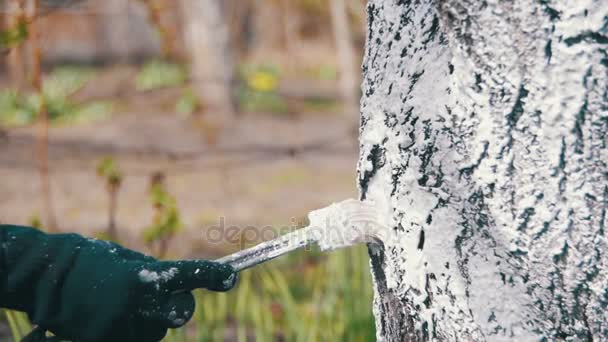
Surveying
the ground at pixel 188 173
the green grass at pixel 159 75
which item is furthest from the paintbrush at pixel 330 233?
the green grass at pixel 159 75

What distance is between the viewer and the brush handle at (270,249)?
2.80ft

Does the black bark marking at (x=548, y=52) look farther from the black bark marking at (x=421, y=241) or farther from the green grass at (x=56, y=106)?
the green grass at (x=56, y=106)

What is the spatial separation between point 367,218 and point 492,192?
0.58 feet

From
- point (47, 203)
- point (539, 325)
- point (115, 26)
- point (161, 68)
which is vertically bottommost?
point (539, 325)

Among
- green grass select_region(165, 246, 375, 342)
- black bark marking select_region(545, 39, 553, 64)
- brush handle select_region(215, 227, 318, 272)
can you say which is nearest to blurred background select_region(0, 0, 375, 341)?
green grass select_region(165, 246, 375, 342)

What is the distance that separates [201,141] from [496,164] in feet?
21.2

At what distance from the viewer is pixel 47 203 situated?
320cm

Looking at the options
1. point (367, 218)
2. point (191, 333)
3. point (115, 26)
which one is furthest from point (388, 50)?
point (115, 26)

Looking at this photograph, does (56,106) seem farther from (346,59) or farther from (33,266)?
(33,266)

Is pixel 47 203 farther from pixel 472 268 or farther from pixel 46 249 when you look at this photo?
pixel 472 268

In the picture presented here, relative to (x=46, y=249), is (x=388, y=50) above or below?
above

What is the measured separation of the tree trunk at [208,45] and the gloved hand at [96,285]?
5.83 metres

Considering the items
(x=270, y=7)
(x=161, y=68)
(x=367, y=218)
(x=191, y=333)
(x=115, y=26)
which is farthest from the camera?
(x=270, y=7)

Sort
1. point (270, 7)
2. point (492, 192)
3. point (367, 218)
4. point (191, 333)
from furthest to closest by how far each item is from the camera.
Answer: point (270, 7) < point (191, 333) < point (367, 218) < point (492, 192)
